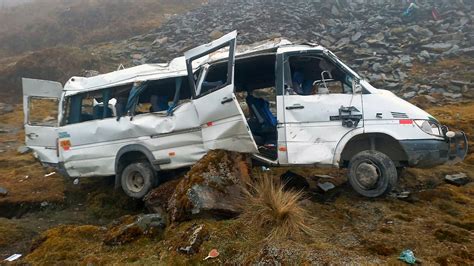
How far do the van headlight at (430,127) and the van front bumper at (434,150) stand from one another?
0.14 m

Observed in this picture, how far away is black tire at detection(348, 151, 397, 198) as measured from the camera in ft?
18.8

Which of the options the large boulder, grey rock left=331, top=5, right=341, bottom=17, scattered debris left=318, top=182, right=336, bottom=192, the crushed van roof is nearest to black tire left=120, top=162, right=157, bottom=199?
the large boulder

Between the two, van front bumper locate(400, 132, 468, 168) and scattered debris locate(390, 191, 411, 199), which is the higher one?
van front bumper locate(400, 132, 468, 168)

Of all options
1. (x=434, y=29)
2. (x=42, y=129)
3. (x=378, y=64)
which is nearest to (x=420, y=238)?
(x=42, y=129)

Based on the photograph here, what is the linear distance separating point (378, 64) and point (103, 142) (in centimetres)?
1197

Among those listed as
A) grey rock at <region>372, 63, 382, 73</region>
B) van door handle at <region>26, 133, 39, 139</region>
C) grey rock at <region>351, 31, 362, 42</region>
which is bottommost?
van door handle at <region>26, 133, 39, 139</region>

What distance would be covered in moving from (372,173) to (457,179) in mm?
2051

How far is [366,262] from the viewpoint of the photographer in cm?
380

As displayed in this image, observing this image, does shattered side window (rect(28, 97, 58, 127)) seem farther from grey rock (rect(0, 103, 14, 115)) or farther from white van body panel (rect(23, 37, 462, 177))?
white van body panel (rect(23, 37, 462, 177))

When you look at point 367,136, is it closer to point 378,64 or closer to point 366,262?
point 366,262

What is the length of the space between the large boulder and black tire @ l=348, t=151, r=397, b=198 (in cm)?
166

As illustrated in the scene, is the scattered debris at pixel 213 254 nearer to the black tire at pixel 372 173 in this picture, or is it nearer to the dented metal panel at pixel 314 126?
the dented metal panel at pixel 314 126

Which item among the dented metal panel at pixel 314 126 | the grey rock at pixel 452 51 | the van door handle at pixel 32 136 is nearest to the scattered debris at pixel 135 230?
the dented metal panel at pixel 314 126

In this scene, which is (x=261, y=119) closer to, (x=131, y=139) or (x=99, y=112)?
(x=131, y=139)
